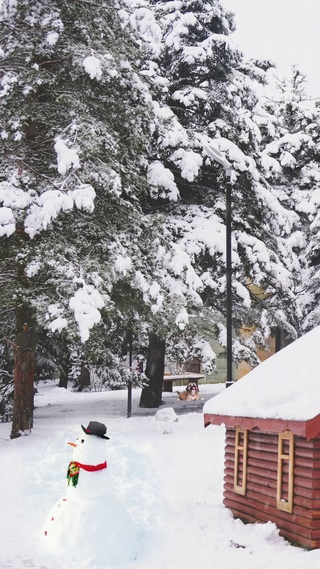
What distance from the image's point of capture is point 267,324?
21.8 m

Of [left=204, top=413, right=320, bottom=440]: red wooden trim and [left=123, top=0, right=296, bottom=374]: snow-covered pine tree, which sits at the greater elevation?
[left=123, top=0, right=296, bottom=374]: snow-covered pine tree

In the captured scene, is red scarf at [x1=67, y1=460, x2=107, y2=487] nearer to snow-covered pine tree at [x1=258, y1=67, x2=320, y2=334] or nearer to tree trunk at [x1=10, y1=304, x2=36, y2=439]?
tree trunk at [x1=10, y1=304, x2=36, y2=439]

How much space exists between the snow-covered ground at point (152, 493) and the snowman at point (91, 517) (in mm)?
225

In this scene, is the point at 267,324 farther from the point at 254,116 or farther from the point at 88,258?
the point at 88,258

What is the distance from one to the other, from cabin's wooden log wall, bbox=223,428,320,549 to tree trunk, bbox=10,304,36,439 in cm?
674

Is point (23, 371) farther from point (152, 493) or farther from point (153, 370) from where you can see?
point (153, 370)

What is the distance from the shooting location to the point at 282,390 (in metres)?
8.74

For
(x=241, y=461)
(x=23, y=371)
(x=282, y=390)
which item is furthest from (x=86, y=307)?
(x=282, y=390)

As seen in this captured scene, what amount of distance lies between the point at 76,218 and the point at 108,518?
9705 millimetres

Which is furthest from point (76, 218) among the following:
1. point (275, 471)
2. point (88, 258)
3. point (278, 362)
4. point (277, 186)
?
point (277, 186)

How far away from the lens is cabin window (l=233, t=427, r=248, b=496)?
9.77 metres

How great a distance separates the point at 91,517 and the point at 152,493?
4351 mm

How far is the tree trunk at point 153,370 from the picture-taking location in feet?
68.1

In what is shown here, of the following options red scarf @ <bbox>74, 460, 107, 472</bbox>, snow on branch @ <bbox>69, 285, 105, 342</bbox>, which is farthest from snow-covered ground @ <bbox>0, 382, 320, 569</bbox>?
snow on branch @ <bbox>69, 285, 105, 342</bbox>
